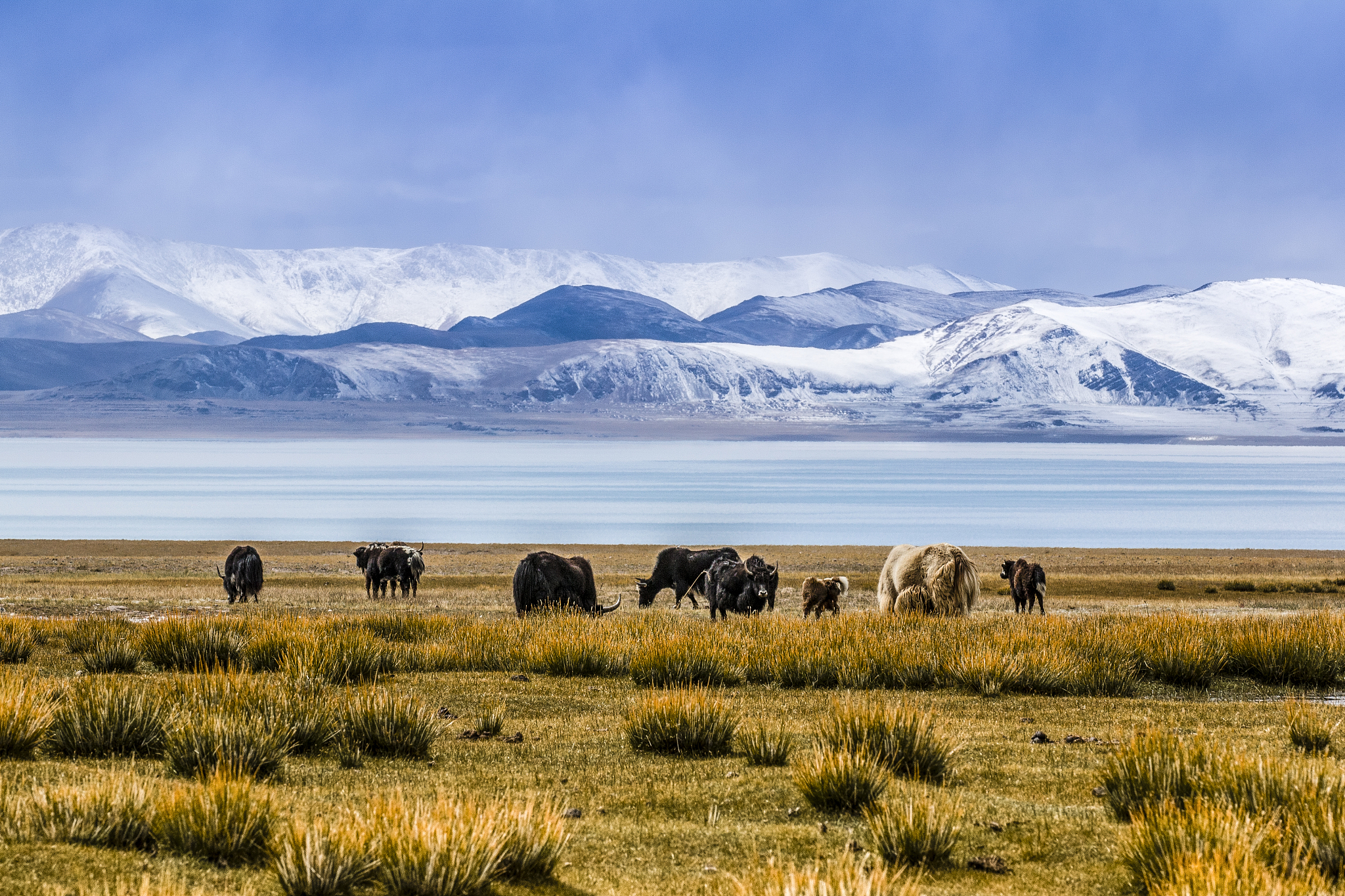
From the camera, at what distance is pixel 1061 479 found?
168375 millimetres

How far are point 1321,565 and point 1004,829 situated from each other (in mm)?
53316

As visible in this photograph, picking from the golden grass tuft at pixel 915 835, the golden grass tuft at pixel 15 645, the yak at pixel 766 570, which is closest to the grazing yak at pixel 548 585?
the yak at pixel 766 570

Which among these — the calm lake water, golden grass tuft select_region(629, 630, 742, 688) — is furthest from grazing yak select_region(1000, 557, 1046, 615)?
the calm lake water

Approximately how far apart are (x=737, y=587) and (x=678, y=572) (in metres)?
5.66

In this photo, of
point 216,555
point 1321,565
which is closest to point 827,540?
point 1321,565

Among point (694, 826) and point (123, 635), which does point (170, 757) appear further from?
point (123, 635)

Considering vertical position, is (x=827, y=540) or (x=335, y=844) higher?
(x=335, y=844)

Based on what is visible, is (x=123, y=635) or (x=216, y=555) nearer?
(x=123, y=635)

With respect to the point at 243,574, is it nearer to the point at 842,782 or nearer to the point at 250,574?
the point at 250,574

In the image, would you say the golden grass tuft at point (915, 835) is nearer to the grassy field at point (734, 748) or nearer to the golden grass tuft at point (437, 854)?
the grassy field at point (734, 748)

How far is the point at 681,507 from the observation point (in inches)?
4252

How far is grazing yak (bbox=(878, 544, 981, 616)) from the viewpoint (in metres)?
17.4

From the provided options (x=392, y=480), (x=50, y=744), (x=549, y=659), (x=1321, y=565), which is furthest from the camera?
(x=392, y=480)

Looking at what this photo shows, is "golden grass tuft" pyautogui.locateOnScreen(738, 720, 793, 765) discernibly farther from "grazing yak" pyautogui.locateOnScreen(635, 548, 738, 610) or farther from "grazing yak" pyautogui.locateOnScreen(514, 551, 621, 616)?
"grazing yak" pyautogui.locateOnScreen(635, 548, 738, 610)
